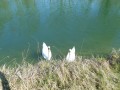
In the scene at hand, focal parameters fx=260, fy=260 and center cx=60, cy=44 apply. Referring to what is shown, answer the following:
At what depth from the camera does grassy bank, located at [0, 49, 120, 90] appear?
5734 millimetres

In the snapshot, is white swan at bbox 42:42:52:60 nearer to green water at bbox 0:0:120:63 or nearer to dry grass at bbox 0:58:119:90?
green water at bbox 0:0:120:63

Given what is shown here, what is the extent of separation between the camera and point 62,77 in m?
5.88

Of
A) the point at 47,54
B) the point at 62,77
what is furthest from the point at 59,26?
the point at 62,77

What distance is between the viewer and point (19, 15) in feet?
42.4

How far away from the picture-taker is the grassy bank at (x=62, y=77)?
5734 millimetres

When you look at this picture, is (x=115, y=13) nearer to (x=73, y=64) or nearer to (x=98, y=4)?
(x=98, y=4)

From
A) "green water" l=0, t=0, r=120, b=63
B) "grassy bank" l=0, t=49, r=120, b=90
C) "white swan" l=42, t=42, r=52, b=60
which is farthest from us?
"green water" l=0, t=0, r=120, b=63

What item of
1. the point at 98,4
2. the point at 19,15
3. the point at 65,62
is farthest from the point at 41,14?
the point at 65,62

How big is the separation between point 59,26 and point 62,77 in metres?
5.74

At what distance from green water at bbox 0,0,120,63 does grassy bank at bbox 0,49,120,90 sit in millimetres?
2760

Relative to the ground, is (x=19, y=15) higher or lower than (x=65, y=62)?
higher

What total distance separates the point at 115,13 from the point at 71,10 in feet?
7.33

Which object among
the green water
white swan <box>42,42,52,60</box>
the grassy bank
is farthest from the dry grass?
the green water

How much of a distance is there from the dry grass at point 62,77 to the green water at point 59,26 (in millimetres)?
2768
